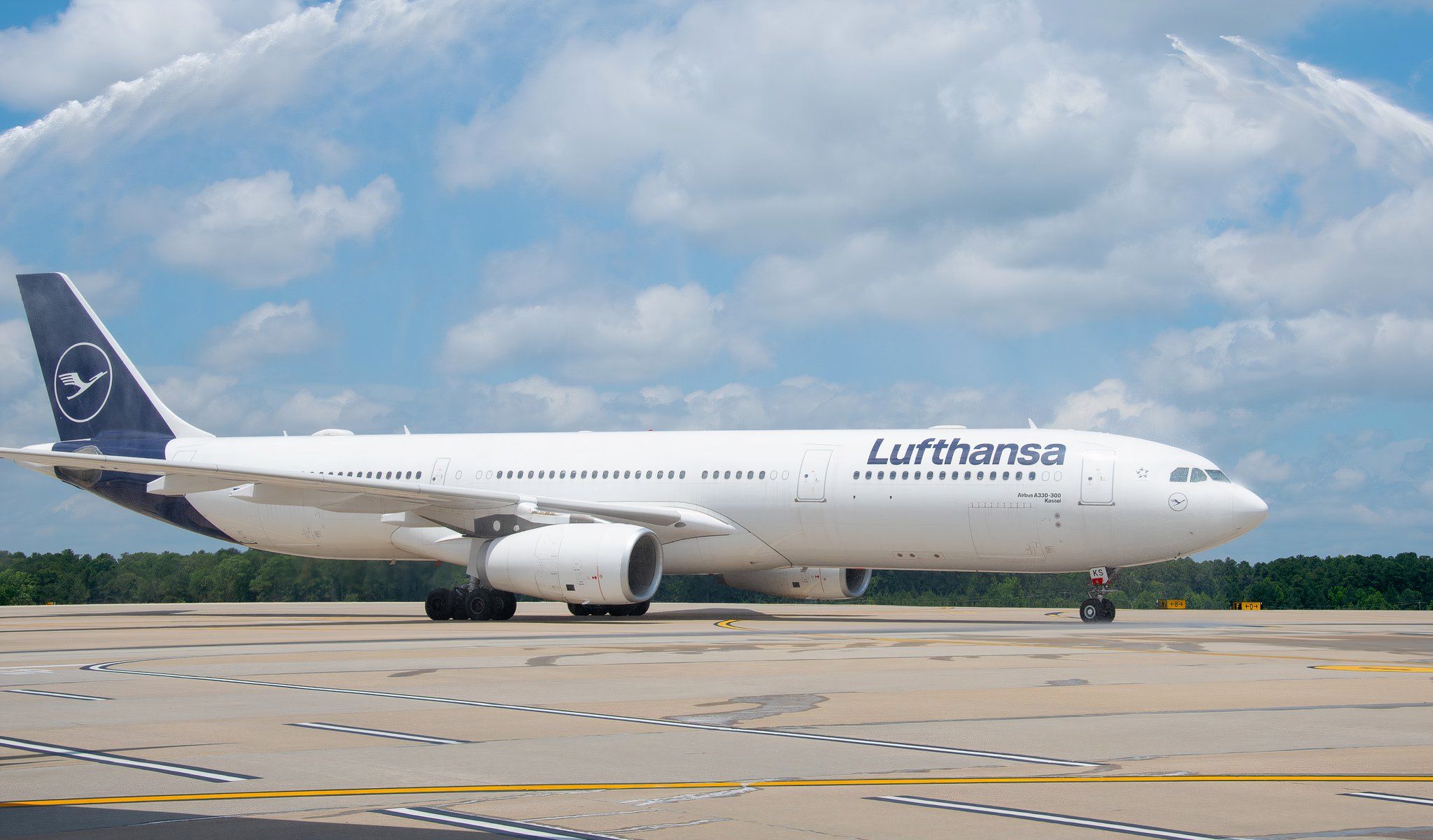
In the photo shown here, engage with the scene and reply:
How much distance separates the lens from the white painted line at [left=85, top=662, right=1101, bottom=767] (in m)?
8.94

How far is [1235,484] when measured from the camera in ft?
86.9

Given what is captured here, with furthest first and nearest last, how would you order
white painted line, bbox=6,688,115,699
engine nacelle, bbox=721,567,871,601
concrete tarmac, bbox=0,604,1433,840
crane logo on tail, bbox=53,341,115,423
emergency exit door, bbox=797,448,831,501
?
crane logo on tail, bbox=53,341,115,423, engine nacelle, bbox=721,567,871,601, emergency exit door, bbox=797,448,831,501, white painted line, bbox=6,688,115,699, concrete tarmac, bbox=0,604,1433,840

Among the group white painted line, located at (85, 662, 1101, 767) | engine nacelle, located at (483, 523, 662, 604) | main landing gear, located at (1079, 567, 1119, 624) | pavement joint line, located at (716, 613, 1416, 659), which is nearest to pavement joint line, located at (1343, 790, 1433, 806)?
white painted line, located at (85, 662, 1101, 767)

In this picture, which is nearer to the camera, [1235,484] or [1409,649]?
[1409,649]

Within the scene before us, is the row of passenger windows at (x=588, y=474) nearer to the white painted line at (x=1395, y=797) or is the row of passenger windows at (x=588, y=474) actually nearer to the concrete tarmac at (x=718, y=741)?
the concrete tarmac at (x=718, y=741)

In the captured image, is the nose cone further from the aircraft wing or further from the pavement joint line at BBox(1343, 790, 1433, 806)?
the pavement joint line at BBox(1343, 790, 1433, 806)

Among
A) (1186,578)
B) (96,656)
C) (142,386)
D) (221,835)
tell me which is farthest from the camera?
(1186,578)

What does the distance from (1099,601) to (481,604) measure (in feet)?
40.2

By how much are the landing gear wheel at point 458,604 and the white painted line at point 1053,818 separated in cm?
2297

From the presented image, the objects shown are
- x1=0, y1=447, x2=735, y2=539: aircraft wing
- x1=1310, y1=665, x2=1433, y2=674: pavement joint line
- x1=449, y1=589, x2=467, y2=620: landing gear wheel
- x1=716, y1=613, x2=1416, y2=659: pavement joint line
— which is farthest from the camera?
x1=449, y1=589, x2=467, y2=620: landing gear wheel

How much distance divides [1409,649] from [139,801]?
1751 cm

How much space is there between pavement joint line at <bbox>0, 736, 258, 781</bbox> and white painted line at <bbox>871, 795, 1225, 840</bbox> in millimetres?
3643

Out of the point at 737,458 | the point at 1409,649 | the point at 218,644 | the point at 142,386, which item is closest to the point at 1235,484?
the point at 1409,649

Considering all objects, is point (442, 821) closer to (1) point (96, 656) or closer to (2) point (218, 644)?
(1) point (96, 656)
